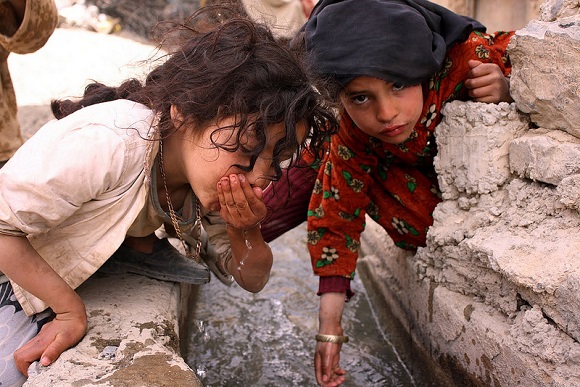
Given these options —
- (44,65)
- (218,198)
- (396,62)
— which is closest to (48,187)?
(218,198)

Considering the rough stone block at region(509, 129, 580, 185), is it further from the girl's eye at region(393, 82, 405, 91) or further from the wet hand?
the girl's eye at region(393, 82, 405, 91)

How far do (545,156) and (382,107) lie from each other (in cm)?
50

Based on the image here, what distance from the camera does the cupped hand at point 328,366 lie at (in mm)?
2184

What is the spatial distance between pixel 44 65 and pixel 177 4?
3.90 meters

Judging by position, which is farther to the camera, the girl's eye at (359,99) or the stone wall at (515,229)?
the girl's eye at (359,99)

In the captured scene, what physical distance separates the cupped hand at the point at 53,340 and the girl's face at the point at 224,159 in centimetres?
47

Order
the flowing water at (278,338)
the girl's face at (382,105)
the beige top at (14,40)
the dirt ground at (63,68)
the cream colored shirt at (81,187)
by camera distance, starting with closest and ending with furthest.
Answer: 1. the cream colored shirt at (81,187)
2. the girl's face at (382,105)
3. the beige top at (14,40)
4. the flowing water at (278,338)
5. the dirt ground at (63,68)

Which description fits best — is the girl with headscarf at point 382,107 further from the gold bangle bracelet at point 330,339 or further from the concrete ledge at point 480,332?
the concrete ledge at point 480,332

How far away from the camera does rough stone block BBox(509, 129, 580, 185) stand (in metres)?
1.67

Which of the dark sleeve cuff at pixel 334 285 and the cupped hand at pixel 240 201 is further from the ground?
the cupped hand at pixel 240 201

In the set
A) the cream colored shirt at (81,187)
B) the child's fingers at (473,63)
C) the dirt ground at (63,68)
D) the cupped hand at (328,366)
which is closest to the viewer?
the cream colored shirt at (81,187)

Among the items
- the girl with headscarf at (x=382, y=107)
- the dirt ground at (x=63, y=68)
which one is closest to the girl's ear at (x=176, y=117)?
the girl with headscarf at (x=382, y=107)

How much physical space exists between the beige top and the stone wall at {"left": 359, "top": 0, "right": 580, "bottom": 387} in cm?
150

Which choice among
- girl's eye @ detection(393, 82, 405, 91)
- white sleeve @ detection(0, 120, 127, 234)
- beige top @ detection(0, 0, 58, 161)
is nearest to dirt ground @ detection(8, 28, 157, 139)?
beige top @ detection(0, 0, 58, 161)
